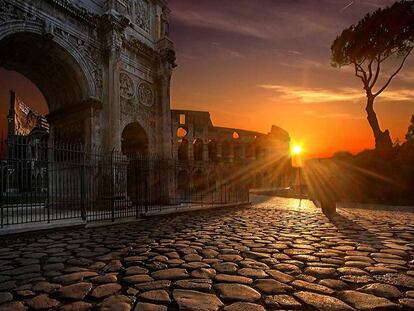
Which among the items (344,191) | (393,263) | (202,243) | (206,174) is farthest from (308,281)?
(206,174)

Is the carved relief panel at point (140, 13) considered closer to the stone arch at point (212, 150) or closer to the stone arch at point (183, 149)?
the stone arch at point (183, 149)

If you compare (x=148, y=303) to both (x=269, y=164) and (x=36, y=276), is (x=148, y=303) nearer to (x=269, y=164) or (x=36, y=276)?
(x=36, y=276)

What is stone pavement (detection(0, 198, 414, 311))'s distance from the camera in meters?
2.30

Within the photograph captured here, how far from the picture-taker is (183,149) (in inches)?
1478

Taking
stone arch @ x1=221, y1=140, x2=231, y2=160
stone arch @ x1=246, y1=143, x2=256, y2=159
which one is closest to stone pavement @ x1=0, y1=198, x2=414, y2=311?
stone arch @ x1=221, y1=140, x2=231, y2=160

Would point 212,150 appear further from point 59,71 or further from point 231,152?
point 59,71

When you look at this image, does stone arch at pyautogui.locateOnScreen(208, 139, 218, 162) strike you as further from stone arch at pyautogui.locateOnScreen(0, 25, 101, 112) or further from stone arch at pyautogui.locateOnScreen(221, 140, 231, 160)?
stone arch at pyautogui.locateOnScreen(0, 25, 101, 112)

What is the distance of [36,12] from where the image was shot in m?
8.88

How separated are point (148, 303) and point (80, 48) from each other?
10718 millimetres

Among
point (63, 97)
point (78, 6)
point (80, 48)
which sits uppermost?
point (78, 6)

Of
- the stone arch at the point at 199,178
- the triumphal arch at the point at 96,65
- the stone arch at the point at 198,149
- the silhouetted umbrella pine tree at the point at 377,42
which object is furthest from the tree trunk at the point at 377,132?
→ the stone arch at the point at 198,149

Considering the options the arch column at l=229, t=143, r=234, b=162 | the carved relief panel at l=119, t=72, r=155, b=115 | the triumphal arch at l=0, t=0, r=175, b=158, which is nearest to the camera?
the triumphal arch at l=0, t=0, r=175, b=158

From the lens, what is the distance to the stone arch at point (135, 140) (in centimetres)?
1335

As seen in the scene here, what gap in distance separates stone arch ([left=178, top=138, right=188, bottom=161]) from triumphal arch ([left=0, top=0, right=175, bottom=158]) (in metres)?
22.7
